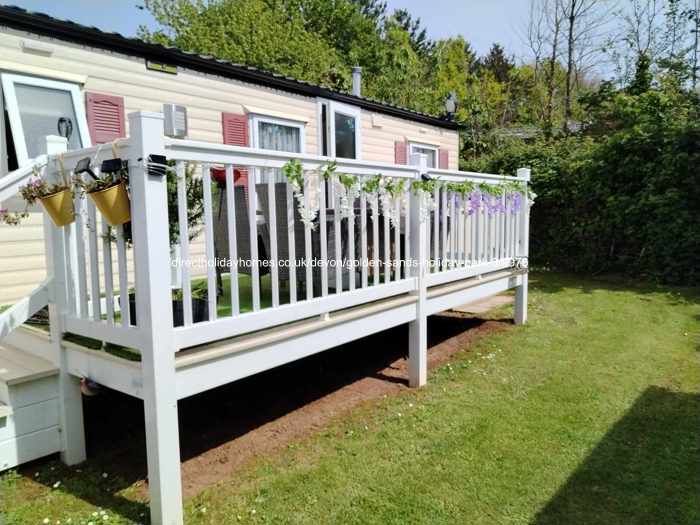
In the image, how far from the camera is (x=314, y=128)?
22.4 feet

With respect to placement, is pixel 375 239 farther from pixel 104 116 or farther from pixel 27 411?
pixel 104 116

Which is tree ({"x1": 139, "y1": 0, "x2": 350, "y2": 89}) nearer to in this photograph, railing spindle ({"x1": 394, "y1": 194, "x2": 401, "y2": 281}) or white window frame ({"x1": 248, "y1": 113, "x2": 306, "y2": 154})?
white window frame ({"x1": 248, "y1": 113, "x2": 306, "y2": 154})

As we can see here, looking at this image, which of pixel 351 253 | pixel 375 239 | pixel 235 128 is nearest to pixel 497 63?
pixel 235 128

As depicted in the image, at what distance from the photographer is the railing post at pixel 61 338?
7.97 feet

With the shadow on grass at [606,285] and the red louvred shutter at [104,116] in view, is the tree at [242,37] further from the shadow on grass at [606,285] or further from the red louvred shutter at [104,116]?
the red louvred shutter at [104,116]

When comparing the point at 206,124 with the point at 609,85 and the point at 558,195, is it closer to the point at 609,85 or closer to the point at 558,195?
the point at 558,195

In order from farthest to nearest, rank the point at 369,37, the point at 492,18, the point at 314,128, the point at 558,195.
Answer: the point at 369,37
the point at 492,18
the point at 558,195
the point at 314,128

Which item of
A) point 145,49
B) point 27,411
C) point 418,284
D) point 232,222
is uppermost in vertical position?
point 145,49

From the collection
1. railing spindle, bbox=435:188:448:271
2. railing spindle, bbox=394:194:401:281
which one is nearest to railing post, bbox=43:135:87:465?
railing spindle, bbox=394:194:401:281

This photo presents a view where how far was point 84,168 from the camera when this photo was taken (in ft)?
7.08

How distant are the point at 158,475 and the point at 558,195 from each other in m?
8.12

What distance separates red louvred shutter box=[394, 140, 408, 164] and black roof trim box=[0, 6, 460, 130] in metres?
1.42

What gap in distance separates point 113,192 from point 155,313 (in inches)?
20.3

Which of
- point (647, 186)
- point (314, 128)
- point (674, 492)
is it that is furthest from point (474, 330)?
point (647, 186)
